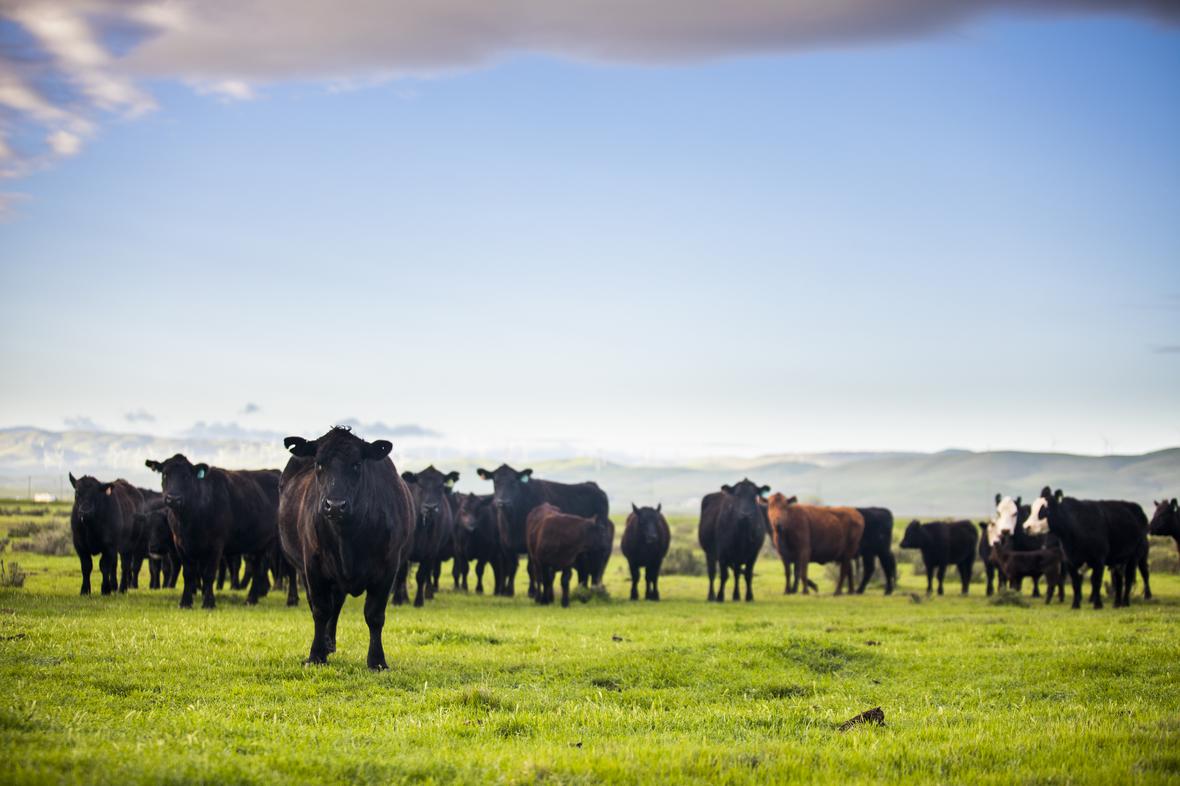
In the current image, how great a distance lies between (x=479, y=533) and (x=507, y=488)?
197cm

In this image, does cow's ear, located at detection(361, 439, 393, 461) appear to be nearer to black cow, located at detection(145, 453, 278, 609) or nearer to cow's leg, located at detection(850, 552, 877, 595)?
black cow, located at detection(145, 453, 278, 609)

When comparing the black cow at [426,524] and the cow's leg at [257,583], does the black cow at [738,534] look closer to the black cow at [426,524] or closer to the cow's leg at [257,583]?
the black cow at [426,524]

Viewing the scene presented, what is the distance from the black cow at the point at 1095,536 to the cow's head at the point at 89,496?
71.5 ft

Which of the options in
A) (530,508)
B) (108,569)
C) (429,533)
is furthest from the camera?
(530,508)

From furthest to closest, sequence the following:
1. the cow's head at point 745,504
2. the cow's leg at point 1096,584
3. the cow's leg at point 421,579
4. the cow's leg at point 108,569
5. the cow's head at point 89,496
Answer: the cow's head at point 745,504, the cow's leg at point 1096,584, the cow's leg at point 421,579, the cow's leg at point 108,569, the cow's head at point 89,496

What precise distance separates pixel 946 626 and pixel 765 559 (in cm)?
3489

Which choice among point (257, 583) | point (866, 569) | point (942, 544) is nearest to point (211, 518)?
point (257, 583)

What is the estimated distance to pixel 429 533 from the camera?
23.6m

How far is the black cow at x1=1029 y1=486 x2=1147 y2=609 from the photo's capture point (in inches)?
958

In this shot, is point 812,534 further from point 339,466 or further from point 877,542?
point 339,466

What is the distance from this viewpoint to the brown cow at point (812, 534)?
30.2 m

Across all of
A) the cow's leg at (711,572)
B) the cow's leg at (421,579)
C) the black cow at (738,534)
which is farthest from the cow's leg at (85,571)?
the black cow at (738,534)

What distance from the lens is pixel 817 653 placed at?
1455 centimetres

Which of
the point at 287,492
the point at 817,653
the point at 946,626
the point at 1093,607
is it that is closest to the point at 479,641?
the point at 287,492
